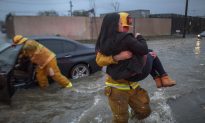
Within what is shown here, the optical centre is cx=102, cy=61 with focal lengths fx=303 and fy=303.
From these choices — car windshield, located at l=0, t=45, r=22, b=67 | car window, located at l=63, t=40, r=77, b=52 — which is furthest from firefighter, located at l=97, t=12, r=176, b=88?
car window, located at l=63, t=40, r=77, b=52

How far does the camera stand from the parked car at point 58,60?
19.5 feet

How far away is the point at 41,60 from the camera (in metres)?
7.05

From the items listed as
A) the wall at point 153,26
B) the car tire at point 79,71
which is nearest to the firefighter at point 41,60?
the car tire at point 79,71

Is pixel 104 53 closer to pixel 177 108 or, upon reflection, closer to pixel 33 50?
pixel 177 108

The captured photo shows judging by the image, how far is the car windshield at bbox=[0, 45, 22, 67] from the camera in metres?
6.43

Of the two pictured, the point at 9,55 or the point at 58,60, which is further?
the point at 58,60

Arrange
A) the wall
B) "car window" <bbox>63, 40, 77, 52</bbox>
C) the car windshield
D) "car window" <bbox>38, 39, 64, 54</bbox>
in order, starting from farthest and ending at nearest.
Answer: the wall, "car window" <bbox>63, 40, 77, 52</bbox>, "car window" <bbox>38, 39, 64, 54</bbox>, the car windshield

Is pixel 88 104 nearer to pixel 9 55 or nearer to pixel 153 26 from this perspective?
pixel 9 55

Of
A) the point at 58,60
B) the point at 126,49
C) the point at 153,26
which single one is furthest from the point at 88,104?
the point at 153,26

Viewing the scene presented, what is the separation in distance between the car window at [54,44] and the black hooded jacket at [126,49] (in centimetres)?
435

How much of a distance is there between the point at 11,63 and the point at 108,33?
3290 mm

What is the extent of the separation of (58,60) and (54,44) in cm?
45

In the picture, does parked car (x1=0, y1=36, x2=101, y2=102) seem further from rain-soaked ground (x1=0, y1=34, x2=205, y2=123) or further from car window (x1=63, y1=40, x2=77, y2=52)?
rain-soaked ground (x1=0, y1=34, x2=205, y2=123)

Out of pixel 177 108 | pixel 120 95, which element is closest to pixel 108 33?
pixel 120 95
